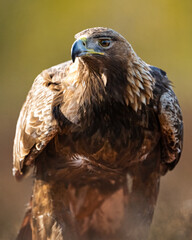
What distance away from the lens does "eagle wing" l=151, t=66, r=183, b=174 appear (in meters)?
4.88

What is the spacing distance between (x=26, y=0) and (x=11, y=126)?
16.2 feet

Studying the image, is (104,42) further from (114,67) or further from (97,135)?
(97,135)

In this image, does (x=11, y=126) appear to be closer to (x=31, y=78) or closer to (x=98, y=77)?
(x=31, y=78)

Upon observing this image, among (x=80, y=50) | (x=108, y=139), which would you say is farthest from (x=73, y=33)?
(x=80, y=50)

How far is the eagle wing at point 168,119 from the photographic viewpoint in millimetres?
4875

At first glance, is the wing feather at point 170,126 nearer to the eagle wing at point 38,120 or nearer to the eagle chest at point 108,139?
the eagle chest at point 108,139

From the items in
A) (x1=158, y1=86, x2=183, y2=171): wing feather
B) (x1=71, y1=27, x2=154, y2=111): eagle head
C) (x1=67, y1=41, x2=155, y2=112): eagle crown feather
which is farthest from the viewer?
(x1=158, y1=86, x2=183, y2=171): wing feather

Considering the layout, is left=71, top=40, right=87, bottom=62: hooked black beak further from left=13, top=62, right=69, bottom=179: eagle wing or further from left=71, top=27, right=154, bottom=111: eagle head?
left=13, top=62, right=69, bottom=179: eagle wing

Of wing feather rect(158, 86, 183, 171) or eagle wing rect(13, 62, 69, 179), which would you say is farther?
wing feather rect(158, 86, 183, 171)

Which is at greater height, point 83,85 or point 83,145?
point 83,85

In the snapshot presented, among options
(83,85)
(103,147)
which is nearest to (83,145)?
(103,147)

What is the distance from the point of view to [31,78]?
14078 mm

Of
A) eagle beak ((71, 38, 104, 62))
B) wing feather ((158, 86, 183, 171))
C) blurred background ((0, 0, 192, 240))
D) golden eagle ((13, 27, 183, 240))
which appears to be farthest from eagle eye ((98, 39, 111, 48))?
blurred background ((0, 0, 192, 240))

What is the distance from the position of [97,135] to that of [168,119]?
698mm
